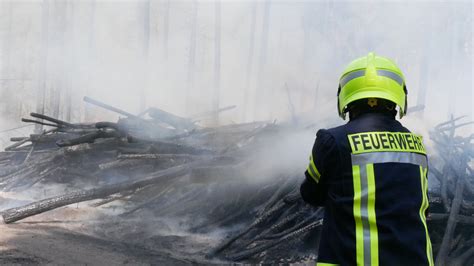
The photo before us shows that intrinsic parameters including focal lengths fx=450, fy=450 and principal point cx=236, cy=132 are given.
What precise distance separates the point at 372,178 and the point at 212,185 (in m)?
4.81

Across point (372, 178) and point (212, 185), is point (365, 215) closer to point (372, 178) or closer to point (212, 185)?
point (372, 178)

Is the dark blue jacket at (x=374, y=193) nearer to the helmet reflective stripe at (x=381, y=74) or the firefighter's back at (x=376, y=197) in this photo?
the firefighter's back at (x=376, y=197)

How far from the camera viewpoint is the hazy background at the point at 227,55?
1321 centimetres

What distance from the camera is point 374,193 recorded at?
1778 millimetres

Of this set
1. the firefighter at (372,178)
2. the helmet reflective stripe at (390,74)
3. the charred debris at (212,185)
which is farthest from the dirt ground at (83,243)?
the helmet reflective stripe at (390,74)

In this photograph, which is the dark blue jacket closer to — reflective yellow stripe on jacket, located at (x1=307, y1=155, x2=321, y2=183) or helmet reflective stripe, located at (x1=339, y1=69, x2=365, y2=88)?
reflective yellow stripe on jacket, located at (x1=307, y1=155, x2=321, y2=183)

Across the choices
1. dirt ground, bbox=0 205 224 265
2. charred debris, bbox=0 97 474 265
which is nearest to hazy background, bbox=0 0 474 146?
charred debris, bbox=0 97 474 265

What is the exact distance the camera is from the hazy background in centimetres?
1321

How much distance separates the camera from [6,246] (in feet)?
13.6

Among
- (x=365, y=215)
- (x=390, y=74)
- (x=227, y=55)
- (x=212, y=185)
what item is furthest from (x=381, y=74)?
(x=227, y=55)

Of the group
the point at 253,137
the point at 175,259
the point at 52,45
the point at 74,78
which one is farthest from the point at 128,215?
the point at 74,78

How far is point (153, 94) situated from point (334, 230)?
78.5ft

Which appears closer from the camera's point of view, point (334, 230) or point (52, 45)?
point (334, 230)

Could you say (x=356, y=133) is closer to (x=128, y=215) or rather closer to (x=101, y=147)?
(x=128, y=215)
